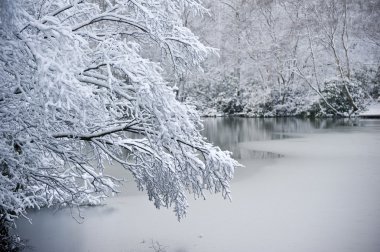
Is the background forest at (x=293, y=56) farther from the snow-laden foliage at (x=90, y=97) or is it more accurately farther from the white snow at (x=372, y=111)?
the snow-laden foliage at (x=90, y=97)

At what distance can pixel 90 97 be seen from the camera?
4.03 metres

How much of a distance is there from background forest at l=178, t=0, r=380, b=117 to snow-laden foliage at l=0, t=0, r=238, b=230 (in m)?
24.2

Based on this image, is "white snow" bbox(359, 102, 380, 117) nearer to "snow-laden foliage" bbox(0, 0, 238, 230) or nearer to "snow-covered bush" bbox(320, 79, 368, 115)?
"snow-covered bush" bbox(320, 79, 368, 115)

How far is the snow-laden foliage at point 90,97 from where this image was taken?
3805mm

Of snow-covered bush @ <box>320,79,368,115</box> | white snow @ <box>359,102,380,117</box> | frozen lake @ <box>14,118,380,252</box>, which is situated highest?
snow-covered bush @ <box>320,79,368,115</box>

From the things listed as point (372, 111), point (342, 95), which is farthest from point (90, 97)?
point (372, 111)

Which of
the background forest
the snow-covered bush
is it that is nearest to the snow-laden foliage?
the background forest

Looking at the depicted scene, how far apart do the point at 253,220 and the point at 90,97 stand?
17.2ft

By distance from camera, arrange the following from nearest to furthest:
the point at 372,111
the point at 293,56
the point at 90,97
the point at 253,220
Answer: the point at 90,97 < the point at 253,220 < the point at 372,111 < the point at 293,56

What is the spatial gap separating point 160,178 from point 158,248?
173 cm

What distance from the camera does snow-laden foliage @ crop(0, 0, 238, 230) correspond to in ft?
12.5

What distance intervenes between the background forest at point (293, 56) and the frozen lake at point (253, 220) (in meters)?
19.5

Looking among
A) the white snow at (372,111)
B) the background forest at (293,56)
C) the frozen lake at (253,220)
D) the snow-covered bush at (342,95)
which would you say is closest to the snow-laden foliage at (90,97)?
the frozen lake at (253,220)

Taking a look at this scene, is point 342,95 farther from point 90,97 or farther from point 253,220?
point 90,97
